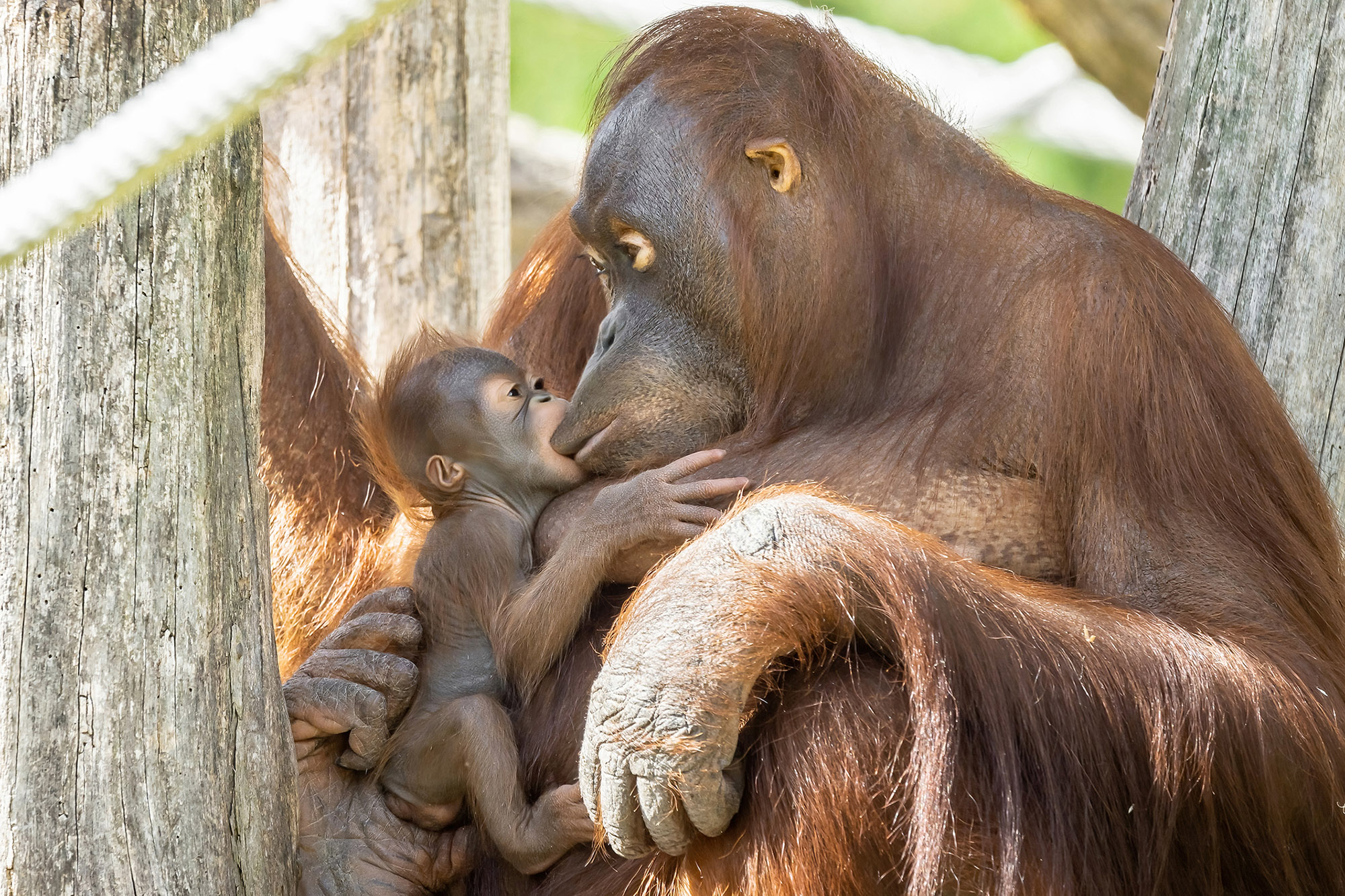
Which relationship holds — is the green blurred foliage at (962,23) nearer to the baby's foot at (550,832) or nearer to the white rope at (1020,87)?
the white rope at (1020,87)

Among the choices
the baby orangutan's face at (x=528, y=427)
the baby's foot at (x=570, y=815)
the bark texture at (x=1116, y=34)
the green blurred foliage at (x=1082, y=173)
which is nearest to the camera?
the baby's foot at (x=570, y=815)

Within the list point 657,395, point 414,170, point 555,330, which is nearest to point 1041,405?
point 657,395

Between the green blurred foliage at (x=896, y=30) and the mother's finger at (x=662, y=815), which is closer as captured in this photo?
the mother's finger at (x=662, y=815)

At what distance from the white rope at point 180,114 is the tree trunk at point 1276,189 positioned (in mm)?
2167

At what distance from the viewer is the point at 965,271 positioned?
91.0 inches

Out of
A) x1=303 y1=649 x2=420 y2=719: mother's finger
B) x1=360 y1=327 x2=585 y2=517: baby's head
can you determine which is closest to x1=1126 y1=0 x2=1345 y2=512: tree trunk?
x1=360 y1=327 x2=585 y2=517: baby's head

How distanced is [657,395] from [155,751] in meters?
0.97

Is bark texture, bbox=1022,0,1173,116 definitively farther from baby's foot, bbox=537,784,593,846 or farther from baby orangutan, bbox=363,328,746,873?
baby's foot, bbox=537,784,593,846

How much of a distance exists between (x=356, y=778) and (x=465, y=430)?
0.65m

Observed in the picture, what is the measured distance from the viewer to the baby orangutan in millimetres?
2232

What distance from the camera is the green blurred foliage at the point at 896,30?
1059cm

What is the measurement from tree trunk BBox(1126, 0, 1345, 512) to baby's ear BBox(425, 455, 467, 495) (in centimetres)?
149

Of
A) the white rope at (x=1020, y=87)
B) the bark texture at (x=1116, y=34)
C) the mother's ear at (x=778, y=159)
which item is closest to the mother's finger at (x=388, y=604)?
the mother's ear at (x=778, y=159)

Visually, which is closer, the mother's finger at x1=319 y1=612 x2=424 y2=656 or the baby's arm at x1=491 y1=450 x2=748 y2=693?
the baby's arm at x1=491 y1=450 x2=748 y2=693
